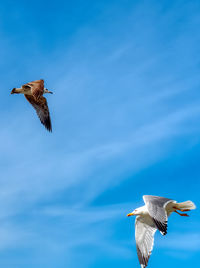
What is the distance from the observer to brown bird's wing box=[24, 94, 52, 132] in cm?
2233

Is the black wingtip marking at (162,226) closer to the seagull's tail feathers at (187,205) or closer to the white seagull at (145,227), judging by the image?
the white seagull at (145,227)

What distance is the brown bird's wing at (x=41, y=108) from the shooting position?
879 inches

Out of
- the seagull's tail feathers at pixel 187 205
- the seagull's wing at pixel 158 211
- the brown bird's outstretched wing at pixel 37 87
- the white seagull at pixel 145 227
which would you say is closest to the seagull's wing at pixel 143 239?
the white seagull at pixel 145 227

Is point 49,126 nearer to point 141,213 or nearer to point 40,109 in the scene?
point 40,109

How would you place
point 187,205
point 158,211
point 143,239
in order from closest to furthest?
point 158,211
point 187,205
point 143,239

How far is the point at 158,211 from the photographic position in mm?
14578

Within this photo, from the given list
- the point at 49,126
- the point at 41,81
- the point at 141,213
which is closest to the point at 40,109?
the point at 49,126

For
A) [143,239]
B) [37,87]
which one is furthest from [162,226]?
[37,87]

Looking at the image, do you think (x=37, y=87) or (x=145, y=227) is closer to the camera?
(x=145, y=227)

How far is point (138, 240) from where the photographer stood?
1767 cm

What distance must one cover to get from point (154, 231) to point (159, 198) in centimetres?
243

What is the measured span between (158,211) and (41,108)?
1023cm

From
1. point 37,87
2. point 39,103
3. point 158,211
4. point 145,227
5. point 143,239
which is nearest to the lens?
point 158,211

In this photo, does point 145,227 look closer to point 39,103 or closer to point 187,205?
point 187,205
